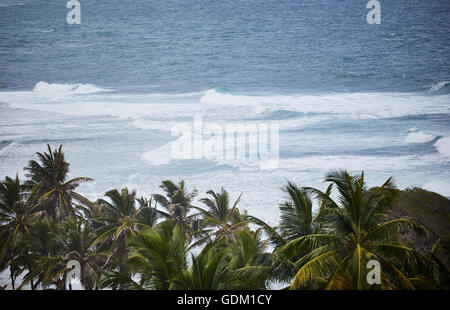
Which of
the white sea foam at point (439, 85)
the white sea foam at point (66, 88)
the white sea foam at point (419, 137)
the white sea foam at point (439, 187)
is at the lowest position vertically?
the white sea foam at point (439, 187)

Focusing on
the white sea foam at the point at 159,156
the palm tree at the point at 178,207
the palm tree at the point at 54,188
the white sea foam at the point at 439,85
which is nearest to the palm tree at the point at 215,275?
the palm tree at the point at 178,207

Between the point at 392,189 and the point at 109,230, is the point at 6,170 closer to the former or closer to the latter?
the point at 109,230

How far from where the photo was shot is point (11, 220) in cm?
1346

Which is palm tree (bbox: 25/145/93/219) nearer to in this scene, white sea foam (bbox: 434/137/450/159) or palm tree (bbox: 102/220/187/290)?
palm tree (bbox: 102/220/187/290)

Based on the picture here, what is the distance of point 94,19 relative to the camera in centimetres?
5488

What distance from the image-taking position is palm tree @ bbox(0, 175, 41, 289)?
1294cm

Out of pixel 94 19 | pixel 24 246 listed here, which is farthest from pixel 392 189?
pixel 94 19

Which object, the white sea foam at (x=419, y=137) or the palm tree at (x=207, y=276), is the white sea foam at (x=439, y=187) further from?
the palm tree at (x=207, y=276)

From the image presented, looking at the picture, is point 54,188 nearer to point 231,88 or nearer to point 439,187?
point 439,187

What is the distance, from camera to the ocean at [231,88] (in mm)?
28547

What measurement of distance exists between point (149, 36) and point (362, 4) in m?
25.1

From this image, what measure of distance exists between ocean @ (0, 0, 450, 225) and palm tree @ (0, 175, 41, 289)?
1169 cm

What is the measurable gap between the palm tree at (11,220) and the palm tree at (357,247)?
8.71m

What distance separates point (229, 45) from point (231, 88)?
10334 mm
